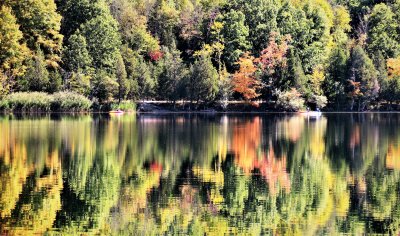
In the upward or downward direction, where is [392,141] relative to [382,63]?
downward

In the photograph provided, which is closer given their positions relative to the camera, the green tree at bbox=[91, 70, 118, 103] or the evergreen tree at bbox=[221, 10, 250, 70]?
the green tree at bbox=[91, 70, 118, 103]

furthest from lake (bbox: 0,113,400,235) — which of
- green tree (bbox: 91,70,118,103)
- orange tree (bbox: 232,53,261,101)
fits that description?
orange tree (bbox: 232,53,261,101)

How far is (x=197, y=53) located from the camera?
91188mm

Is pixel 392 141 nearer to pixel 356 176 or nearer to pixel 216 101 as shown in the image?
pixel 356 176

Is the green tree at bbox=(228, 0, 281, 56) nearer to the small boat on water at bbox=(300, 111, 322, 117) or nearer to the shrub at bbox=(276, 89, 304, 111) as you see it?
the shrub at bbox=(276, 89, 304, 111)

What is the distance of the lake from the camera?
19203 mm

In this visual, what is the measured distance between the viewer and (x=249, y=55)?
92.2 meters

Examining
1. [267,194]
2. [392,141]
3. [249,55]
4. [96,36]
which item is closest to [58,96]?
[96,36]

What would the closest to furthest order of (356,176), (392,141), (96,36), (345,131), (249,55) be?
(356,176)
(392,141)
(345,131)
(96,36)
(249,55)

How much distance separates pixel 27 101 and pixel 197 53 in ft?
77.0

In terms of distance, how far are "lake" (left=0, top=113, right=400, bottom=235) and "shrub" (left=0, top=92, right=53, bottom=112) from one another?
115 ft

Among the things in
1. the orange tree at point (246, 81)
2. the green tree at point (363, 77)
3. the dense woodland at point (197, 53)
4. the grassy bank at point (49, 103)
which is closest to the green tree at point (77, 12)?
the dense woodland at point (197, 53)

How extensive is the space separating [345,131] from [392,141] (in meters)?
8.78

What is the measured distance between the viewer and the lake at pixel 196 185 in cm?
1920
